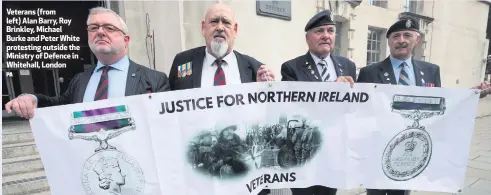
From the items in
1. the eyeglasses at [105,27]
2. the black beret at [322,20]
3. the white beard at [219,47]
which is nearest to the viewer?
the eyeglasses at [105,27]

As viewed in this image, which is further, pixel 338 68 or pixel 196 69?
pixel 338 68

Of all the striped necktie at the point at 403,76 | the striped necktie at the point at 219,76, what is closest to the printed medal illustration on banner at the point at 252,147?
the striped necktie at the point at 219,76

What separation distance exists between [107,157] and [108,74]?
55 cm

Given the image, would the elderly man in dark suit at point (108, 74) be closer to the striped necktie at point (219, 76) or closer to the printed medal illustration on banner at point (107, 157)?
the printed medal illustration on banner at point (107, 157)

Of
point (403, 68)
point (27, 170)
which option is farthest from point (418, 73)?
point (27, 170)

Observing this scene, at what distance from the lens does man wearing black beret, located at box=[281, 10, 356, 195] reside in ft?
7.09

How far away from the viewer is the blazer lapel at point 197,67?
201 cm

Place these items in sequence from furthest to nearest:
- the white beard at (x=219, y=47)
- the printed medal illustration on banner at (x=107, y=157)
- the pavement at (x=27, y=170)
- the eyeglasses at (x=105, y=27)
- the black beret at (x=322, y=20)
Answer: the pavement at (x=27, y=170)
the black beret at (x=322, y=20)
the white beard at (x=219, y=47)
the eyeglasses at (x=105, y=27)
the printed medal illustration on banner at (x=107, y=157)

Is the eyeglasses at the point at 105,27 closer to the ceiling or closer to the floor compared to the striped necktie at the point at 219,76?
closer to the ceiling

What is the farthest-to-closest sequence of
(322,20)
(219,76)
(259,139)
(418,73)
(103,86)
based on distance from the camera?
(418,73) → (322,20) → (219,76) → (259,139) → (103,86)

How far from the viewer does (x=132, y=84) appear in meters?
1.83

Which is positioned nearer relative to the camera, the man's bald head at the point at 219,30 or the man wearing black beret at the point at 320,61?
the man's bald head at the point at 219,30

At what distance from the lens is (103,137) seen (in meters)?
1.66

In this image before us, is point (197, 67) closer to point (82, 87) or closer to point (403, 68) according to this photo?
point (82, 87)
